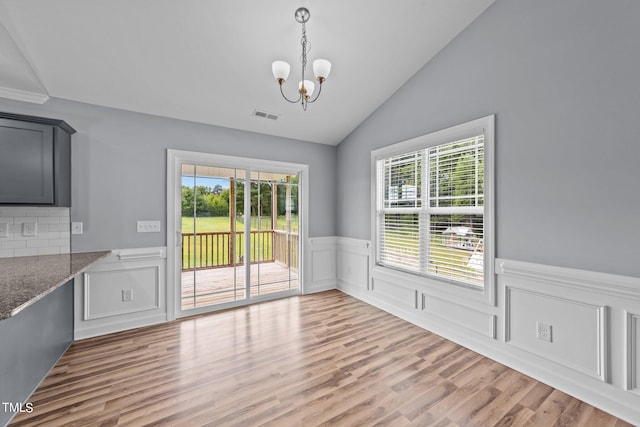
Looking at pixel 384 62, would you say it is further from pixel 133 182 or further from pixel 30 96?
pixel 30 96

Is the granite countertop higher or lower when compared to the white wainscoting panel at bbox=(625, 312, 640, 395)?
higher

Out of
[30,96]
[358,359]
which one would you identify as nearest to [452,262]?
[358,359]

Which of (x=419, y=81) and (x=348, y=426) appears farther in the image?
(x=419, y=81)

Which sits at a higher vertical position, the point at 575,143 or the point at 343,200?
the point at 575,143

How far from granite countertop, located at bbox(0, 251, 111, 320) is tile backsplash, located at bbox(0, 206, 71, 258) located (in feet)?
0.42

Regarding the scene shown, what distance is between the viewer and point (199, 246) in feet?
12.2

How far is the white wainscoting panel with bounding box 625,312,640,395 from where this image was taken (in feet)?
6.18

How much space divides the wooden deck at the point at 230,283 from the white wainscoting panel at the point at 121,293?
12.8 inches

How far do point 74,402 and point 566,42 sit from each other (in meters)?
4.68

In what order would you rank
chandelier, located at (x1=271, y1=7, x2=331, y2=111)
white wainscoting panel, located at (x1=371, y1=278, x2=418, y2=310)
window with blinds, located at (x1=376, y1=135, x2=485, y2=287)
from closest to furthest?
chandelier, located at (x1=271, y1=7, x2=331, y2=111), window with blinds, located at (x1=376, y1=135, x2=485, y2=287), white wainscoting panel, located at (x1=371, y1=278, x2=418, y2=310)

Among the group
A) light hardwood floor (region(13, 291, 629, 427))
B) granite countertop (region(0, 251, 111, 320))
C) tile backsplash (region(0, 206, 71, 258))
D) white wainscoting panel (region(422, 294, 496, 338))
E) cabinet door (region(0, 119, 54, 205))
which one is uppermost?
cabinet door (region(0, 119, 54, 205))

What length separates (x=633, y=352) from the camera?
74.7 inches

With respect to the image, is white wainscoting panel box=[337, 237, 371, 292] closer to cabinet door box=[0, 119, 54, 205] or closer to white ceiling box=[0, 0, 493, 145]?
white ceiling box=[0, 0, 493, 145]

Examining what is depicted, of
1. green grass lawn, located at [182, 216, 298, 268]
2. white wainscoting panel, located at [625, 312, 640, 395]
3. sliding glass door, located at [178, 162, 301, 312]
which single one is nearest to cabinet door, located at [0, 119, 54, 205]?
sliding glass door, located at [178, 162, 301, 312]
